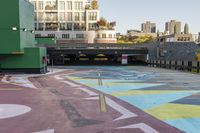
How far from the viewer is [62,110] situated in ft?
50.4

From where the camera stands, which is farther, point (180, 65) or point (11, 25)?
point (180, 65)

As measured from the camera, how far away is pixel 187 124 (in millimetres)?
→ 12531

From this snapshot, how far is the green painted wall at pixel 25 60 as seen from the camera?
37969mm

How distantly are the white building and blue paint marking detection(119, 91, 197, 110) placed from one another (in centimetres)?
8899

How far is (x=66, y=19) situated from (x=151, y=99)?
94676mm

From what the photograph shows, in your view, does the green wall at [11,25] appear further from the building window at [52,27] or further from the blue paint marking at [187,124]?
the building window at [52,27]

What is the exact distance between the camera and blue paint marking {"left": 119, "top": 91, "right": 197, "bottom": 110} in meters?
16.8

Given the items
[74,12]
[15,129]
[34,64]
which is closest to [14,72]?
[34,64]

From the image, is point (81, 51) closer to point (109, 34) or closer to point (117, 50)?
point (117, 50)

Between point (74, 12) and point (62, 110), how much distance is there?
98.7 m

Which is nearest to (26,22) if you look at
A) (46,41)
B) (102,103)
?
(102,103)

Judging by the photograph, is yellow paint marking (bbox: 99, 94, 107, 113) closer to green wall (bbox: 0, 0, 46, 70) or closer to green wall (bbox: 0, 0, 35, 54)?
green wall (bbox: 0, 0, 35, 54)

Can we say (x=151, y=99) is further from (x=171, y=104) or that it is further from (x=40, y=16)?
(x=40, y=16)

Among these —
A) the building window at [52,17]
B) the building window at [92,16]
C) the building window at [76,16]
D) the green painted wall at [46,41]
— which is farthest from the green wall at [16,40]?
the building window at [92,16]
